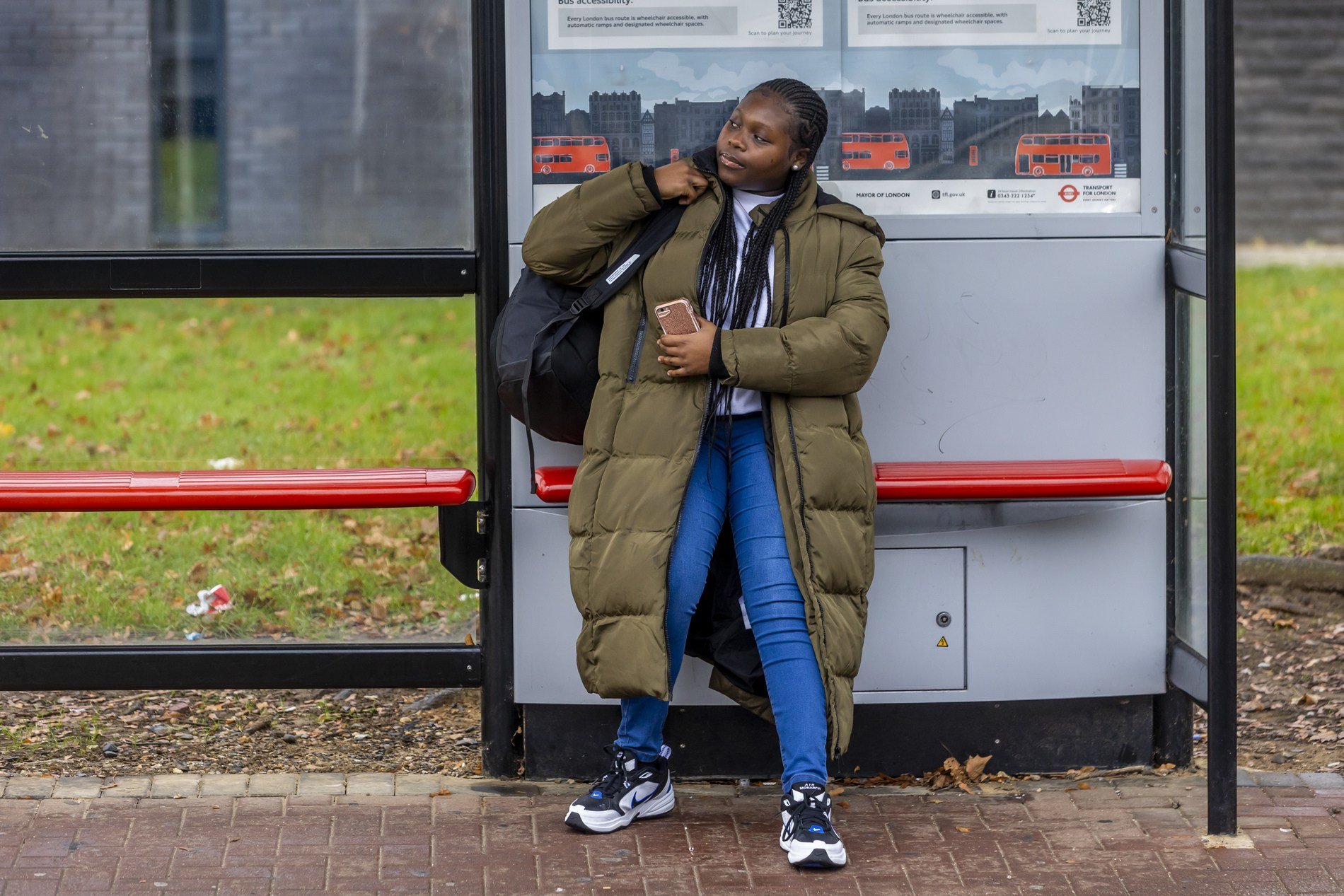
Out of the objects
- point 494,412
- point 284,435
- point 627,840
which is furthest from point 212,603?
point 284,435

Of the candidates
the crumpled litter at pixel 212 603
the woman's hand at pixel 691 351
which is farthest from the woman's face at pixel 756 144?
the crumpled litter at pixel 212 603

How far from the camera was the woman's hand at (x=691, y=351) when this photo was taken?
356 cm

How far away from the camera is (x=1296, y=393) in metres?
8.49

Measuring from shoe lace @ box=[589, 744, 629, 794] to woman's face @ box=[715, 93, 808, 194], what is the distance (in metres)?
1.38

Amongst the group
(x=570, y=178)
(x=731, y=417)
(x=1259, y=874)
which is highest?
(x=570, y=178)

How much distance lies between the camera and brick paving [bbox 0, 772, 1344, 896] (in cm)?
357

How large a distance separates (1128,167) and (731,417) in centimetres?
124

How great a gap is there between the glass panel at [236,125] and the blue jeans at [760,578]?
0.95 metres

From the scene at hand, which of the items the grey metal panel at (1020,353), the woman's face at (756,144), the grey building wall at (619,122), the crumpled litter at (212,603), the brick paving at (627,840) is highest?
the grey building wall at (619,122)

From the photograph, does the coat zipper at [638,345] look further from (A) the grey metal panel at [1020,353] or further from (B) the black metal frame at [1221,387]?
(B) the black metal frame at [1221,387]

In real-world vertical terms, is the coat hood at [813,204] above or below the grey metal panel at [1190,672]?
→ above

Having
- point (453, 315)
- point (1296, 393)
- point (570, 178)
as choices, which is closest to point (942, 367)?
point (570, 178)

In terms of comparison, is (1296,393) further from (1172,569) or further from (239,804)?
(239,804)

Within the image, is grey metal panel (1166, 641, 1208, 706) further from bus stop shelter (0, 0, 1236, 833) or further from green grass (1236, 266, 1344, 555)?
green grass (1236, 266, 1344, 555)
